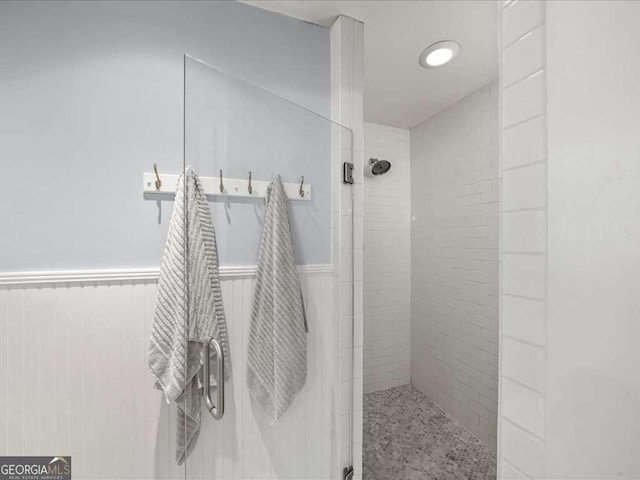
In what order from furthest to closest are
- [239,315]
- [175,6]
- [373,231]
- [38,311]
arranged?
[373,231] → [175,6] → [38,311] → [239,315]

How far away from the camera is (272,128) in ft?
2.96

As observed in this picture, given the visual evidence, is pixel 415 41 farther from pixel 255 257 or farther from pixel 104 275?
pixel 104 275

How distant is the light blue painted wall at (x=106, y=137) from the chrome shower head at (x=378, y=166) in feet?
4.21

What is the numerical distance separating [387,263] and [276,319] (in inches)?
64.3

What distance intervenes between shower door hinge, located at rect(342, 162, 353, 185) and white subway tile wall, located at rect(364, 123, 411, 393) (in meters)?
1.20

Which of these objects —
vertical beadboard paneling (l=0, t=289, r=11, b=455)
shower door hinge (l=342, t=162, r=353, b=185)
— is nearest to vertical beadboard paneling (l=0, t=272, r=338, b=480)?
vertical beadboard paneling (l=0, t=289, r=11, b=455)

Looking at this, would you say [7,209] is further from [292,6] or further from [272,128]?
[292,6]

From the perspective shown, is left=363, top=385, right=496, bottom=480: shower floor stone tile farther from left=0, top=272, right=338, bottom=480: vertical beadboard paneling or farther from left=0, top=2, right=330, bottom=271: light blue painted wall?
left=0, top=2, right=330, bottom=271: light blue painted wall

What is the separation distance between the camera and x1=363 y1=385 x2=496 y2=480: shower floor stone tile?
4.75 feet

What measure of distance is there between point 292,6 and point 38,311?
154 cm

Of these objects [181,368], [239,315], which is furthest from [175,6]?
[181,368]

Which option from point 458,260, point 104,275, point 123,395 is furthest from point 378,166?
point 123,395

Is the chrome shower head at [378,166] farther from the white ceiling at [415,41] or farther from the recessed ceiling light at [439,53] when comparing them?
the recessed ceiling light at [439,53]

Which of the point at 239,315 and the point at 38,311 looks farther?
the point at 38,311
